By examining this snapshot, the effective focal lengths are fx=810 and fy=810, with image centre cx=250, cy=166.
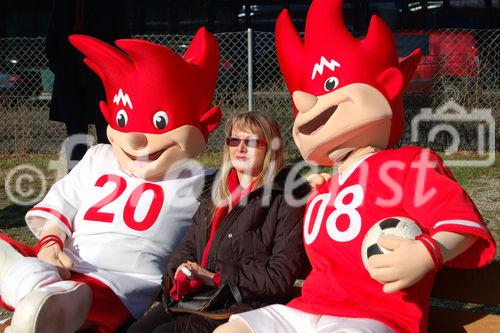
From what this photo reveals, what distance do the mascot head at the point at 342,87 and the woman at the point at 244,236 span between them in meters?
0.20

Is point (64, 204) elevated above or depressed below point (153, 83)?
below

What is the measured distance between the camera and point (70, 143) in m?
5.89

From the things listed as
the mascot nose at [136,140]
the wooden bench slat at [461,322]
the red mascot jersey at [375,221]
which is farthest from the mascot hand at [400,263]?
the mascot nose at [136,140]

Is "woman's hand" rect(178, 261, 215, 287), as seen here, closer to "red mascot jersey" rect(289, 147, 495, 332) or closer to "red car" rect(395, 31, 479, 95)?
"red mascot jersey" rect(289, 147, 495, 332)

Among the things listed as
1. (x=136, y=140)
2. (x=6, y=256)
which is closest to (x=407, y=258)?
(x=136, y=140)

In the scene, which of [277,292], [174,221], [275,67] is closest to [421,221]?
[277,292]

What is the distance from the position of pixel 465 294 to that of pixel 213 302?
37.4 inches

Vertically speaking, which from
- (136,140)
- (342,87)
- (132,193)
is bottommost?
(132,193)

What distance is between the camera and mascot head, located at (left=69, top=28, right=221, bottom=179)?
3445 millimetres

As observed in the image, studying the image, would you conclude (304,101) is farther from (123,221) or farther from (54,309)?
(54,309)

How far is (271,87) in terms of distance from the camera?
407 inches

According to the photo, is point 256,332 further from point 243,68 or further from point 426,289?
point 243,68

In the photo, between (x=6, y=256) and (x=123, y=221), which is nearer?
(x=6, y=256)

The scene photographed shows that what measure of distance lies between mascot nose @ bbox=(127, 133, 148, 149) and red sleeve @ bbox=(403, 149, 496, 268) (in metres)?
1.22
